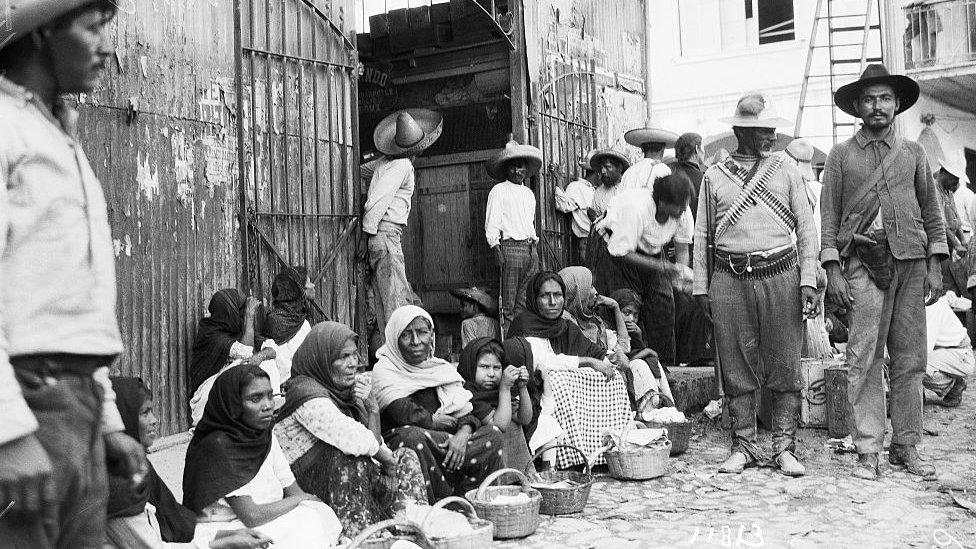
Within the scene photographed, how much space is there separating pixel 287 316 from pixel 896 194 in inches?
152

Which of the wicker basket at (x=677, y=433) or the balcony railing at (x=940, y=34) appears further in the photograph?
the balcony railing at (x=940, y=34)

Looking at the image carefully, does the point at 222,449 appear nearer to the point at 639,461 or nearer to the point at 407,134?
the point at 639,461

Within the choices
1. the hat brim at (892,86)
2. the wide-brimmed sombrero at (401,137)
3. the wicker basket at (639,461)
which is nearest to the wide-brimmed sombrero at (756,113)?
the hat brim at (892,86)

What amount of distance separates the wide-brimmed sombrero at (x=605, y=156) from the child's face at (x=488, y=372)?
15.8 ft

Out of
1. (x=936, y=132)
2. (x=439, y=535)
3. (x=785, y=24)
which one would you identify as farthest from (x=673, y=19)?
(x=439, y=535)

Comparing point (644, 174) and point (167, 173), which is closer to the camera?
point (167, 173)

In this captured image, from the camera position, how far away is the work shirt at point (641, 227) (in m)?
7.89

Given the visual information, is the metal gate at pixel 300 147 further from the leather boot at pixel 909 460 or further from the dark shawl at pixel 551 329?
the leather boot at pixel 909 460

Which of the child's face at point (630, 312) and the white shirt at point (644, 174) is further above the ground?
the white shirt at point (644, 174)

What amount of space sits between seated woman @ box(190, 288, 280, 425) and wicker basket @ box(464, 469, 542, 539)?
1942 mm

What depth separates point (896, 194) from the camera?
17.2ft

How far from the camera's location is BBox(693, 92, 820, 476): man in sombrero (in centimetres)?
552

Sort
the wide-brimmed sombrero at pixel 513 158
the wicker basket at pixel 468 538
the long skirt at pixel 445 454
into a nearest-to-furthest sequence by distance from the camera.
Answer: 1. the wicker basket at pixel 468 538
2. the long skirt at pixel 445 454
3. the wide-brimmed sombrero at pixel 513 158

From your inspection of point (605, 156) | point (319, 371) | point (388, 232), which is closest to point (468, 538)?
point (319, 371)
